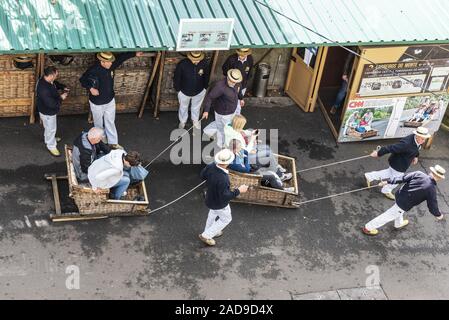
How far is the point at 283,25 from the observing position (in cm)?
1142

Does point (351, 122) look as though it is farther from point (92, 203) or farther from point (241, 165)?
point (92, 203)

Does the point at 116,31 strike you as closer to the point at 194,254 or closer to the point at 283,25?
the point at 283,25

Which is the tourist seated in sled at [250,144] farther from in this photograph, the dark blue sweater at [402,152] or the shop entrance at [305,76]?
the shop entrance at [305,76]

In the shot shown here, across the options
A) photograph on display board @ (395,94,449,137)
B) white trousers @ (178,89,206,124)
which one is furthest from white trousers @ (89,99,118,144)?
photograph on display board @ (395,94,449,137)

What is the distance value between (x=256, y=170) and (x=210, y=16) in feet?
9.28

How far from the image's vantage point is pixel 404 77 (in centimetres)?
1276

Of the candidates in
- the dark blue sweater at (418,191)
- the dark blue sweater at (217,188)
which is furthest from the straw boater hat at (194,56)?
the dark blue sweater at (418,191)

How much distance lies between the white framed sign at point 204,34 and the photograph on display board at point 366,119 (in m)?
3.37

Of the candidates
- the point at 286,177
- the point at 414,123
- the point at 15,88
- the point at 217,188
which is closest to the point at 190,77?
the point at 286,177

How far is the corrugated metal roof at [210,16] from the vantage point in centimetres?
1017

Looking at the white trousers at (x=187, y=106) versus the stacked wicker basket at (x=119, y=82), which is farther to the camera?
the white trousers at (x=187, y=106)
